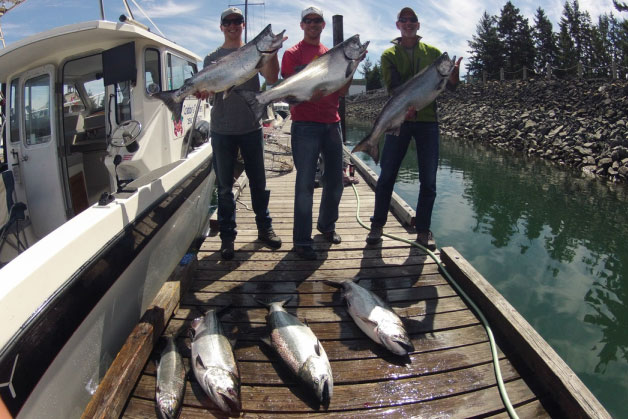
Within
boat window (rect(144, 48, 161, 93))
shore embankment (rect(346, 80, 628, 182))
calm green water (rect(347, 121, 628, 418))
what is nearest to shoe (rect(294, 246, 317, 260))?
boat window (rect(144, 48, 161, 93))

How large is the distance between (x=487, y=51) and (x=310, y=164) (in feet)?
156

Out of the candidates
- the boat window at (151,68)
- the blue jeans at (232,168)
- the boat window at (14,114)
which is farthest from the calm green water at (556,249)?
the boat window at (14,114)

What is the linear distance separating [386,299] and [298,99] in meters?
1.92

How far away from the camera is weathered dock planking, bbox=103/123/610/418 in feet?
7.78

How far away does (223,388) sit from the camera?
2328 mm

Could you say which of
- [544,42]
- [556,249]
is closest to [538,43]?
[544,42]

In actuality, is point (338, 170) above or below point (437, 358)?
above

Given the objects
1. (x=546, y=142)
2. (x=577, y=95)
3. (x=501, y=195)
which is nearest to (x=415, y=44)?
(x=501, y=195)

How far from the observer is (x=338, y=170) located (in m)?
4.12

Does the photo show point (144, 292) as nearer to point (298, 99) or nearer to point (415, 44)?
point (298, 99)

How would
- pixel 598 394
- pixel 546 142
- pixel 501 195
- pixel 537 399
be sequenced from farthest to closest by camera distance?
pixel 546 142, pixel 501 195, pixel 598 394, pixel 537 399

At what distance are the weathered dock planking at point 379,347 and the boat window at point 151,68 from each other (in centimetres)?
224

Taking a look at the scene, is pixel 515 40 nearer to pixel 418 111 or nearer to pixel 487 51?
pixel 487 51

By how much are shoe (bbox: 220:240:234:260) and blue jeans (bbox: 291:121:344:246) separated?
709 millimetres
